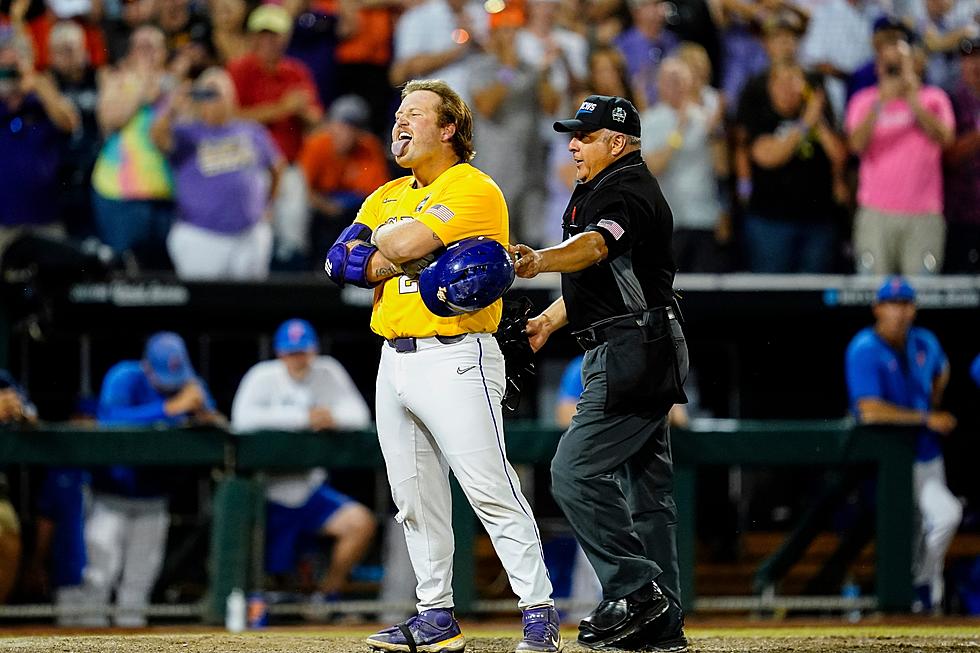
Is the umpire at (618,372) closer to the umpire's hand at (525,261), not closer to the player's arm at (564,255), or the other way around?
the player's arm at (564,255)

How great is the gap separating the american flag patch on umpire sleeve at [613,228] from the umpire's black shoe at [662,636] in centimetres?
120

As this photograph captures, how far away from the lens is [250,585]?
22.4 feet

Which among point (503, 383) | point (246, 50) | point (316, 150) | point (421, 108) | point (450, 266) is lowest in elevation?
point (503, 383)

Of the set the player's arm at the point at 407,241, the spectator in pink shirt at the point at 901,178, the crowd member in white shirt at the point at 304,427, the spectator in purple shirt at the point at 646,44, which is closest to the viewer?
the player's arm at the point at 407,241

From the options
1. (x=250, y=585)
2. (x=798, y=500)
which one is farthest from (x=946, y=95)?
(x=250, y=585)

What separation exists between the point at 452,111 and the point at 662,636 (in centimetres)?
176

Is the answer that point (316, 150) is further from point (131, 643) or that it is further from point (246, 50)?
point (131, 643)

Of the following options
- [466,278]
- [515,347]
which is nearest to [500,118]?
[515,347]

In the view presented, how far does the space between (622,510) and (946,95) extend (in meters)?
5.39

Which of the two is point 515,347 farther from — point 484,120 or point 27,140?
point 27,140

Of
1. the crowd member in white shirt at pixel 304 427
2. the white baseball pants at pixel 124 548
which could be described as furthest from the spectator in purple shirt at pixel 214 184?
the white baseball pants at pixel 124 548

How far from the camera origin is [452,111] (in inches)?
159

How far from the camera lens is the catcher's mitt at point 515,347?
4348 millimetres

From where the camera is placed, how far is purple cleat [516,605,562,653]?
12.8 ft
